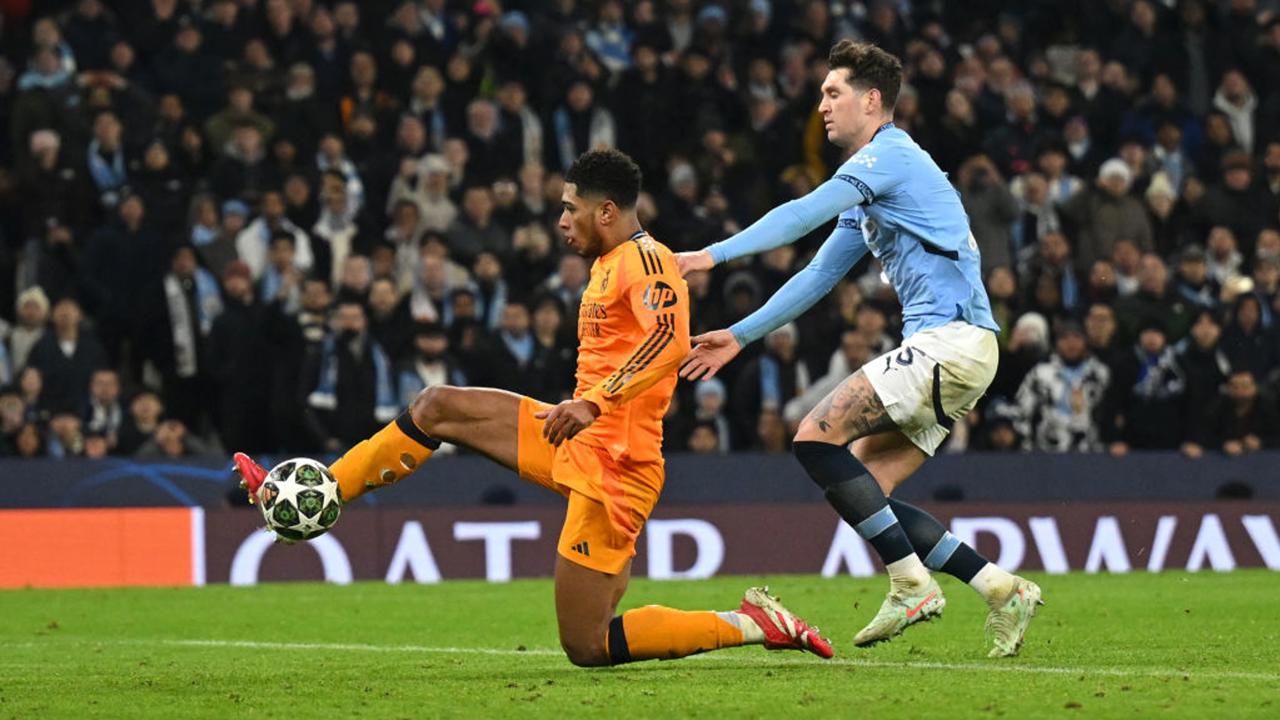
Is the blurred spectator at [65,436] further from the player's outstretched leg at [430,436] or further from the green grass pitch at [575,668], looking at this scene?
the player's outstretched leg at [430,436]

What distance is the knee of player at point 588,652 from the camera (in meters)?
8.05

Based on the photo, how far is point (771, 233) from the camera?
8086 mm

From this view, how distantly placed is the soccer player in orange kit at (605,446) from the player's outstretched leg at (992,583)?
0.71 metres

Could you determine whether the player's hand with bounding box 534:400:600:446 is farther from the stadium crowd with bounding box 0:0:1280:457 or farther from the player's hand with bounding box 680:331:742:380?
the stadium crowd with bounding box 0:0:1280:457

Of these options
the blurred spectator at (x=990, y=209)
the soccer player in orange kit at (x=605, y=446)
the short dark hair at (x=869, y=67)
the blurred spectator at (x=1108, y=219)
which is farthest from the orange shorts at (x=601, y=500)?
the blurred spectator at (x=1108, y=219)

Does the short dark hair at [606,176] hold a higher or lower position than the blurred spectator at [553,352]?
higher

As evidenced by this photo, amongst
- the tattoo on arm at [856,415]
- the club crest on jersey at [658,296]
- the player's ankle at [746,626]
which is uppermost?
the club crest on jersey at [658,296]

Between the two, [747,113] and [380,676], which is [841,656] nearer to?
[380,676]

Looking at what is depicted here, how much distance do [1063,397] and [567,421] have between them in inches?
410

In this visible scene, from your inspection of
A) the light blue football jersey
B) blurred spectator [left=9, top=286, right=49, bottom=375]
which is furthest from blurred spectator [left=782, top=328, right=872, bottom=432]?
the light blue football jersey

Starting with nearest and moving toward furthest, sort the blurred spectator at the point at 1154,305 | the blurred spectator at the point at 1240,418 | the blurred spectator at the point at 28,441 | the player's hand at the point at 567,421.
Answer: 1. the player's hand at the point at 567,421
2. the blurred spectator at the point at 28,441
3. the blurred spectator at the point at 1240,418
4. the blurred spectator at the point at 1154,305

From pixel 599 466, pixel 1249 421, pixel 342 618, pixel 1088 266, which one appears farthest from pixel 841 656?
pixel 1088 266

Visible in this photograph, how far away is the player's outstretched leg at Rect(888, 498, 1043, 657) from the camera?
8648 mm

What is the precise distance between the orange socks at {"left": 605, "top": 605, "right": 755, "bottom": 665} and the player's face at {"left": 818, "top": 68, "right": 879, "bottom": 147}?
84.3 inches
